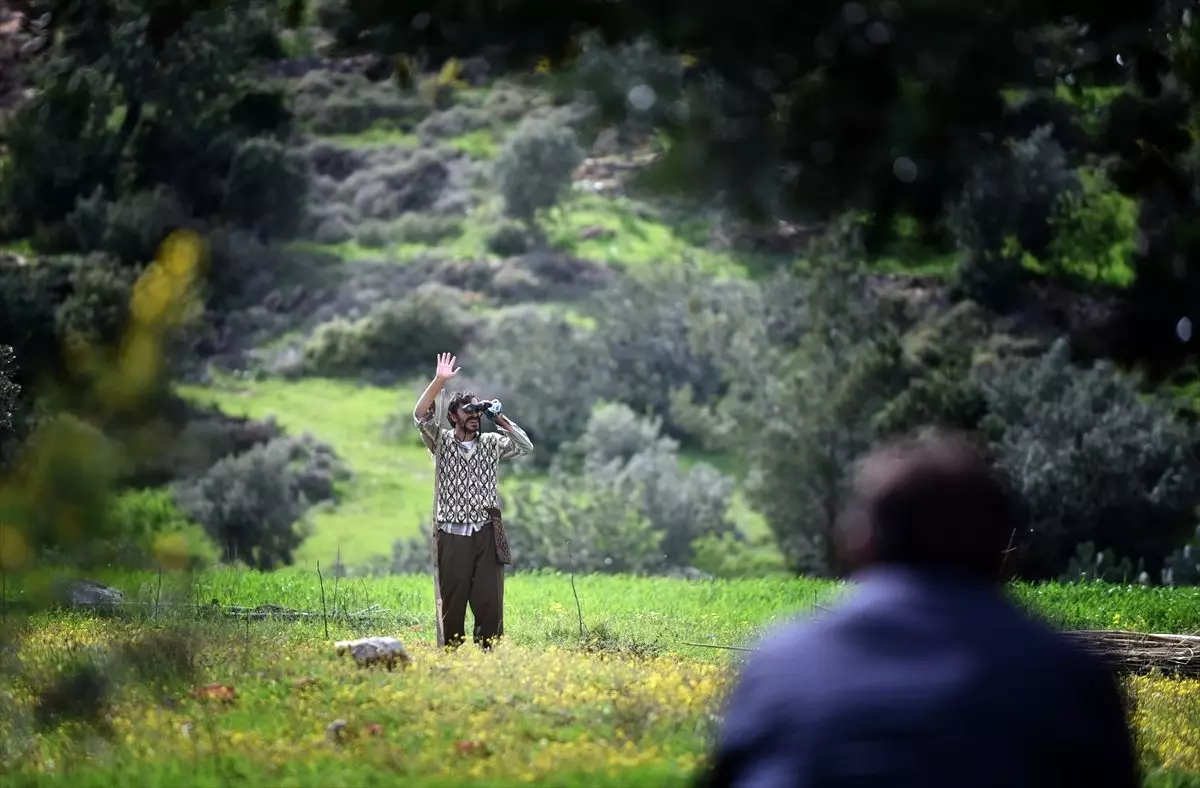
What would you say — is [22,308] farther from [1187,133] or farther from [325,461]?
[1187,133]

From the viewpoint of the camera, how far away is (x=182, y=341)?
14.9ft

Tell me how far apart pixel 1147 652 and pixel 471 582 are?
481cm

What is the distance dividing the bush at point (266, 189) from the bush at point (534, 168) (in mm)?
5519

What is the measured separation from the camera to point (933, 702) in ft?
8.91

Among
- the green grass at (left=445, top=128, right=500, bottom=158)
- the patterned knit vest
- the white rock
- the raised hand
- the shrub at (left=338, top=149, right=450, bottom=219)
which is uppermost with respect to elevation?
the raised hand

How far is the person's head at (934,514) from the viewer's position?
2.90 metres

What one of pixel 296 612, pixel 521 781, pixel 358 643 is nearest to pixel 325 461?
pixel 296 612

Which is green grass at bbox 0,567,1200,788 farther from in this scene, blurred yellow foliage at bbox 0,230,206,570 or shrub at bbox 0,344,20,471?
shrub at bbox 0,344,20,471

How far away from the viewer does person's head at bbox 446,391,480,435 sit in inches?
387

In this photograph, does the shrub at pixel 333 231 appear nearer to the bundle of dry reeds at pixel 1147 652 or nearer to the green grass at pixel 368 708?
the green grass at pixel 368 708

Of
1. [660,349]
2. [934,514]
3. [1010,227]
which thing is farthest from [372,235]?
[934,514]

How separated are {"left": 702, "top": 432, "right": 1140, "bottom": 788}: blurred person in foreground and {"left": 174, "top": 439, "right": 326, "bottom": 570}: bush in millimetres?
21790

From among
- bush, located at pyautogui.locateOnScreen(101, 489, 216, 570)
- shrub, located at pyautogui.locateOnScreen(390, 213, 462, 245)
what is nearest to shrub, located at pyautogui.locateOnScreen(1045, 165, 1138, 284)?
shrub, located at pyautogui.locateOnScreen(390, 213, 462, 245)

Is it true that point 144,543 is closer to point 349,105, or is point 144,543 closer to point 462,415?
point 462,415
